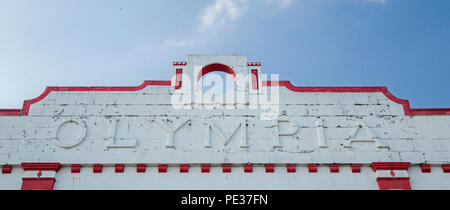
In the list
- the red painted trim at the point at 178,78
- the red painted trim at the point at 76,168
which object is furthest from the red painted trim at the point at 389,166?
the red painted trim at the point at 76,168

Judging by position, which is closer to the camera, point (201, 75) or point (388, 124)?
point (388, 124)

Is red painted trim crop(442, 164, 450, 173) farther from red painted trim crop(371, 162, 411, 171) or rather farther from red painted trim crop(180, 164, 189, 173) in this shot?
red painted trim crop(180, 164, 189, 173)

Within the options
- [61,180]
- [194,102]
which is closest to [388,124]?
[194,102]

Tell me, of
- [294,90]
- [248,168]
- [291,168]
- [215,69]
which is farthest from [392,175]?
[215,69]

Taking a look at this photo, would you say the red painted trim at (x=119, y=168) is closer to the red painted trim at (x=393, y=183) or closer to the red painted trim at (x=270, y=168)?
the red painted trim at (x=270, y=168)

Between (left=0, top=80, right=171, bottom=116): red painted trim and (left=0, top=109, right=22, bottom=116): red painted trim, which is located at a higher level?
(left=0, top=80, right=171, bottom=116): red painted trim

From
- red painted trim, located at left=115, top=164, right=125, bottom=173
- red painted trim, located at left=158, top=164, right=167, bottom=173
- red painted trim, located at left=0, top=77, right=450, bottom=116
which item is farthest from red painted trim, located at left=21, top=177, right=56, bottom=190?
Answer: red painted trim, located at left=158, top=164, right=167, bottom=173

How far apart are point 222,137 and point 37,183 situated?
6.05 m

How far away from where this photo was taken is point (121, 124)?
1664 centimetres

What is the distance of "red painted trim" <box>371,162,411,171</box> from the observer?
15.6 meters

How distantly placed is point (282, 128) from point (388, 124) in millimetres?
3677

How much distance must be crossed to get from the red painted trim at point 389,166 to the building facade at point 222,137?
1.3 inches

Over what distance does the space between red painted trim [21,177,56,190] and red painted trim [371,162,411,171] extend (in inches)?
403
